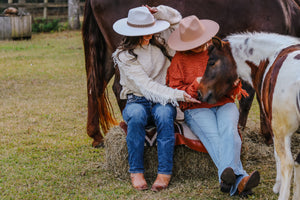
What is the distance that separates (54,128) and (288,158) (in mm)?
3377

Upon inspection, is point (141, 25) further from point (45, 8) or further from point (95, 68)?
point (45, 8)

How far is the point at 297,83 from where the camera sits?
2812 millimetres

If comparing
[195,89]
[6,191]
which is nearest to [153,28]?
[195,89]

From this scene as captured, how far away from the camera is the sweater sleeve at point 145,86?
12.3 feet

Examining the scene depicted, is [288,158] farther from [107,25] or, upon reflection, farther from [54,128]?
[54,128]

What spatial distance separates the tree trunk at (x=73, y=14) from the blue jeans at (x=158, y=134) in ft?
48.0

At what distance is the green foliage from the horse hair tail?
13394 millimetres

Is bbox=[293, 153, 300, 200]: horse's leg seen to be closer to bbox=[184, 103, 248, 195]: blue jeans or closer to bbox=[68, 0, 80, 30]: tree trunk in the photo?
bbox=[184, 103, 248, 195]: blue jeans

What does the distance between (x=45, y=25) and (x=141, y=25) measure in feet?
48.4

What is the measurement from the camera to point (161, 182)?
3.71 m

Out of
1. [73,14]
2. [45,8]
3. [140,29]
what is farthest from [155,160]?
[45,8]

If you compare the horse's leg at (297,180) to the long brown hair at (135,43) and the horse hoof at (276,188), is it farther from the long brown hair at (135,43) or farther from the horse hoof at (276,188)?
the long brown hair at (135,43)

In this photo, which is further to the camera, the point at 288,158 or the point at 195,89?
the point at 195,89

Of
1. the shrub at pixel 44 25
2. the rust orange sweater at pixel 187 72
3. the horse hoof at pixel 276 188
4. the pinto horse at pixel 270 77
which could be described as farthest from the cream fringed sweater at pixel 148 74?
the shrub at pixel 44 25
